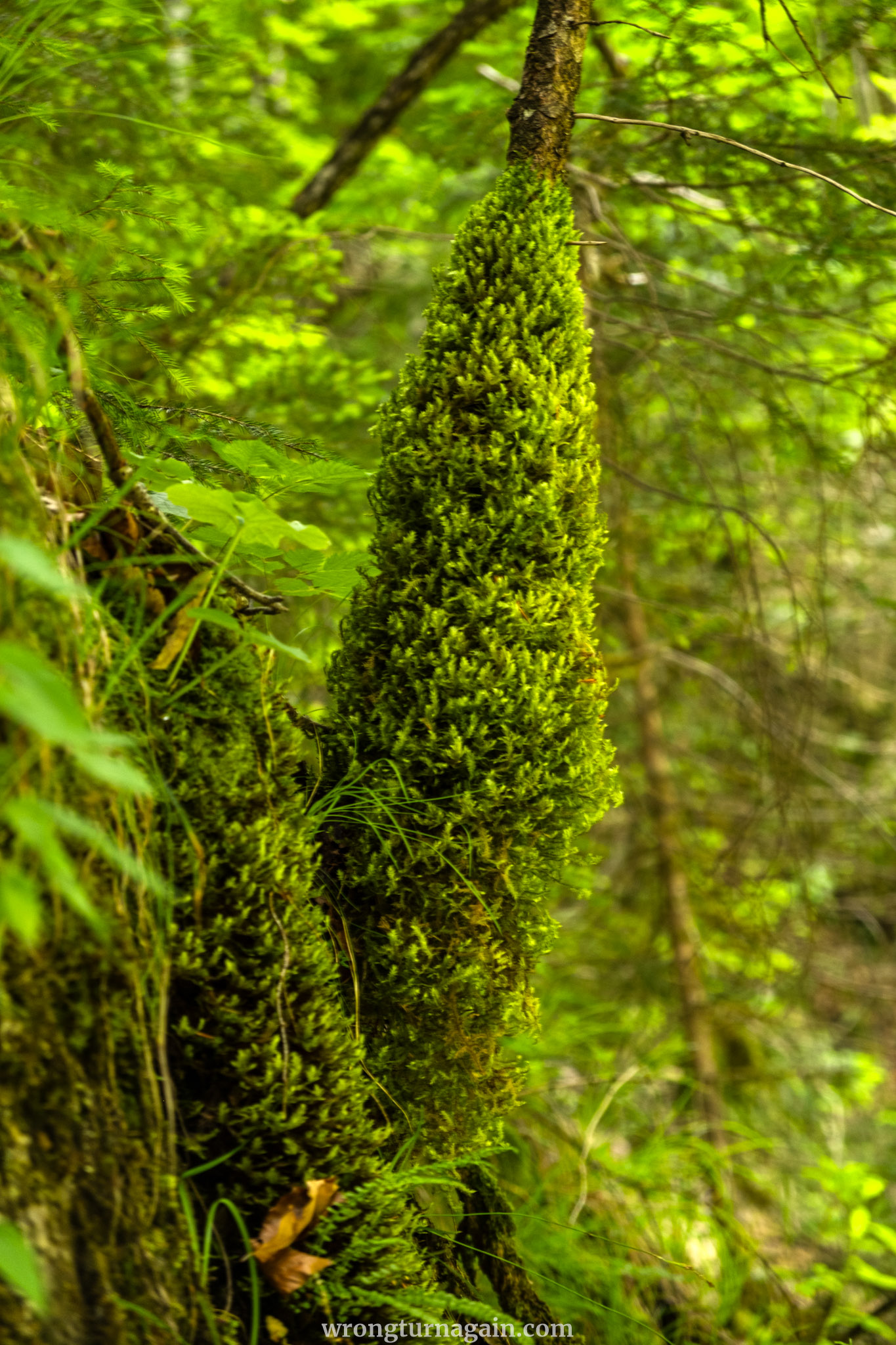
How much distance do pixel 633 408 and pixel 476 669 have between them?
3955mm

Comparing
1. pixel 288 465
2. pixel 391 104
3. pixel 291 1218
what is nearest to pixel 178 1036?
pixel 291 1218

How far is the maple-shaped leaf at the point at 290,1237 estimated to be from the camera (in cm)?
127

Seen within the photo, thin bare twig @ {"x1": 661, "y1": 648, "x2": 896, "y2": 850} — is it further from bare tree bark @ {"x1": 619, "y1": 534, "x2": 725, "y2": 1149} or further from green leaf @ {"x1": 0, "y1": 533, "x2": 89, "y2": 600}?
green leaf @ {"x1": 0, "y1": 533, "x2": 89, "y2": 600}

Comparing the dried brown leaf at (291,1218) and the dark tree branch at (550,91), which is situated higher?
the dark tree branch at (550,91)

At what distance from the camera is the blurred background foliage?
1.90 meters

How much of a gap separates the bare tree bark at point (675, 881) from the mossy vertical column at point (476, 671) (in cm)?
354

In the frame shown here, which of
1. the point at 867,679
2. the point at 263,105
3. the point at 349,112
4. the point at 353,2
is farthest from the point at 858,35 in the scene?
the point at 867,679

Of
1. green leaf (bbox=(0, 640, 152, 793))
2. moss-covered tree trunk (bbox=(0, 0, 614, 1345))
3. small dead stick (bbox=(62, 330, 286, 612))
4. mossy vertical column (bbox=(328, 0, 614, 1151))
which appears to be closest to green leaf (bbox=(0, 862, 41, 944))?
moss-covered tree trunk (bbox=(0, 0, 614, 1345))

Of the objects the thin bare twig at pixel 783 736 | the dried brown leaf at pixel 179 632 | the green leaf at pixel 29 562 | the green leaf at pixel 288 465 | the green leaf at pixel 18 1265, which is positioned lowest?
the thin bare twig at pixel 783 736

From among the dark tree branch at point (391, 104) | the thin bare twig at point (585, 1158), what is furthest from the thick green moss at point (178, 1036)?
the dark tree branch at point (391, 104)

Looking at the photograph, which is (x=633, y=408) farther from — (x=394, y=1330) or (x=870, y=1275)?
(x=394, y=1330)

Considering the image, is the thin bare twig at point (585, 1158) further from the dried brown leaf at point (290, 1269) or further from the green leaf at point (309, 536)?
the green leaf at point (309, 536)

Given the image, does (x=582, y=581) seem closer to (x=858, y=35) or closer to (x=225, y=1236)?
(x=225, y=1236)

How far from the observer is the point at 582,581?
1.79m
